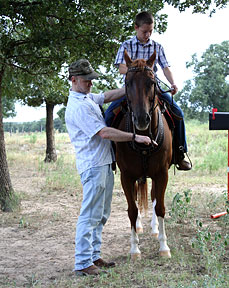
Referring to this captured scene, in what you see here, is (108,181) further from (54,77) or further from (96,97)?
(54,77)

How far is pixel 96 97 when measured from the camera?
4535mm

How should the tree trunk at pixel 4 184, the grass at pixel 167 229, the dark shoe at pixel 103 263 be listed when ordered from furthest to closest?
the tree trunk at pixel 4 184 → the dark shoe at pixel 103 263 → the grass at pixel 167 229

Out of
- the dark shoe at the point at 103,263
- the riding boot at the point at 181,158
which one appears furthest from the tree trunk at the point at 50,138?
the dark shoe at the point at 103,263

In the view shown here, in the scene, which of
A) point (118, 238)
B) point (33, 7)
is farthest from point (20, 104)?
point (118, 238)

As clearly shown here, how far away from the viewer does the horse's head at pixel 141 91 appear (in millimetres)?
3719

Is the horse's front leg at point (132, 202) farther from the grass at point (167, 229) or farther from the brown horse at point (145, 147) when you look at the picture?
the grass at point (167, 229)

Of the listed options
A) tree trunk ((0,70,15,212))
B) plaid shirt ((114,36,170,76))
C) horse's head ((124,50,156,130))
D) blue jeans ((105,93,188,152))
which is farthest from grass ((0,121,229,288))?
plaid shirt ((114,36,170,76))

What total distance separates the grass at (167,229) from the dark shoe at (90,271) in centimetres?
8

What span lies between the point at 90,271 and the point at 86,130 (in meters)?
1.61

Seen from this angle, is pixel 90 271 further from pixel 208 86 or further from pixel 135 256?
pixel 208 86

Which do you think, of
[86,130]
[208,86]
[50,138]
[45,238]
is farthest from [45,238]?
[208,86]

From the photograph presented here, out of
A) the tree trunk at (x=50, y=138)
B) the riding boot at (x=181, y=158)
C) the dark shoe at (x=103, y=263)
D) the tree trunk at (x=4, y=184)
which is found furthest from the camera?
the tree trunk at (x=50, y=138)

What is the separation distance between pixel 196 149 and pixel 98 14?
14789 millimetres

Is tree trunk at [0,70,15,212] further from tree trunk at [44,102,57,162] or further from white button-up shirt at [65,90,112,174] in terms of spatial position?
tree trunk at [44,102,57,162]
